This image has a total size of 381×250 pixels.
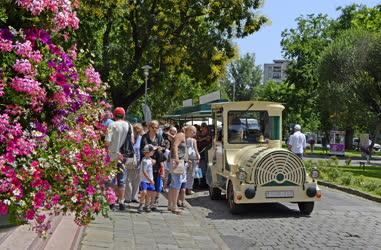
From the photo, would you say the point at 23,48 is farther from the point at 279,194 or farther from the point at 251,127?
the point at 251,127

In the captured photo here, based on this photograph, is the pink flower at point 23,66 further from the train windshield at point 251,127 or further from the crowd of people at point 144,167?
the train windshield at point 251,127

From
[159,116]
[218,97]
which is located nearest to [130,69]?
[218,97]

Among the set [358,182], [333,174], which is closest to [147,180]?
[358,182]

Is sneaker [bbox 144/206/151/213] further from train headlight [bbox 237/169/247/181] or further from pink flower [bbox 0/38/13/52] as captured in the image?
pink flower [bbox 0/38/13/52]

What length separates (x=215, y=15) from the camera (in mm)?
25719

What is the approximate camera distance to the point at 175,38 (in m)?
25.5

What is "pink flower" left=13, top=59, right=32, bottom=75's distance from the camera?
13.4 feet

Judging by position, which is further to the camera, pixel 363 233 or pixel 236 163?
pixel 236 163

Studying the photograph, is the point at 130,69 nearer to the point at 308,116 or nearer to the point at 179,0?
Result: the point at 179,0

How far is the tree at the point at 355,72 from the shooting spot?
32312 millimetres

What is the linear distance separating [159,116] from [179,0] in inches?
1297

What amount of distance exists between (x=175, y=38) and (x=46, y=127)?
21353 mm

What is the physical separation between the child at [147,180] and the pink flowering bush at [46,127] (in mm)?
5862

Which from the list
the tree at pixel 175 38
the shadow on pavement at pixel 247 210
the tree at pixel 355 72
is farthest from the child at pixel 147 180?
the tree at pixel 355 72
